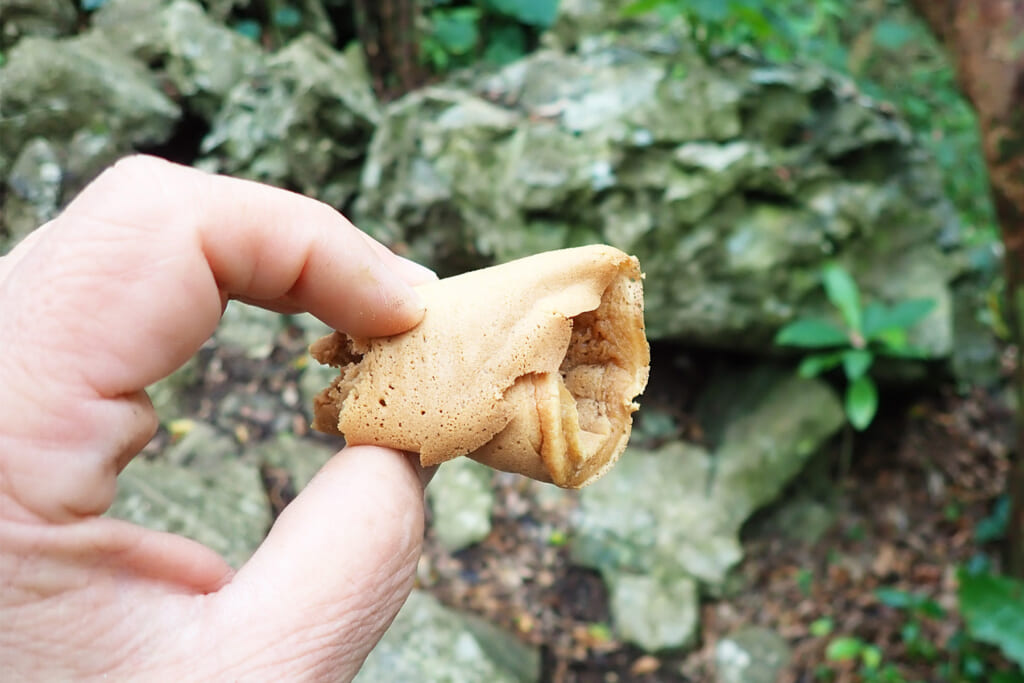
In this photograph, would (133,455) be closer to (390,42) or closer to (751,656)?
(751,656)

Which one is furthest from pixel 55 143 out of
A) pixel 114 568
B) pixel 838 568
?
pixel 838 568

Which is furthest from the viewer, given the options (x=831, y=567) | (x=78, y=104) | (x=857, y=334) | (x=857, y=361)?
(x=78, y=104)

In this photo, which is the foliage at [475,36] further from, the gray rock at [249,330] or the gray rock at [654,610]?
the gray rock at [654,610]

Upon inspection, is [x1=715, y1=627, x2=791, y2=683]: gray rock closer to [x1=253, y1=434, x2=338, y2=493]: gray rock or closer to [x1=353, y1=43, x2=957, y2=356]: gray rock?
[x1=353, y1=43, x2=957, y2=356]: gray rock

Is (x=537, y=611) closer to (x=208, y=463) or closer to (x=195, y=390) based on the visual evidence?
(x=208, y=463)

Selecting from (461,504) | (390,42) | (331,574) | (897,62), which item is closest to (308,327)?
(461,504)

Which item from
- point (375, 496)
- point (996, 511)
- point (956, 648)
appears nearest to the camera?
point (375, 496)
